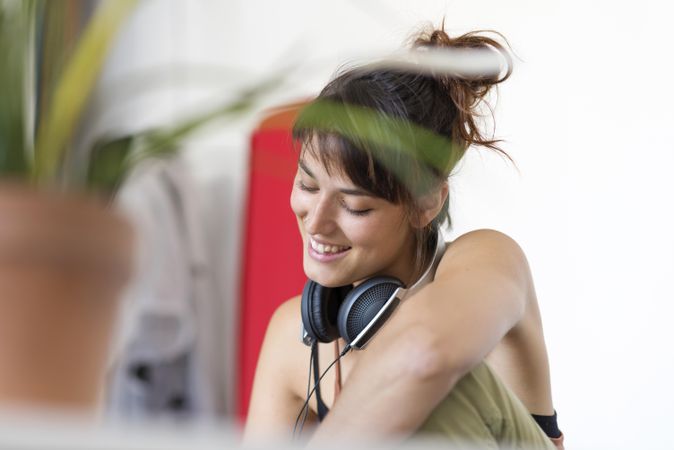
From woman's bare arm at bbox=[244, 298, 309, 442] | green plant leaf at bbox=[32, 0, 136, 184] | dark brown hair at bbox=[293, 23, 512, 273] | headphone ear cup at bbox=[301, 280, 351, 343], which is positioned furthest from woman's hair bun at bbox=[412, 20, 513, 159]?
green plant leaf at bbox=[32, 0, 136, 184]

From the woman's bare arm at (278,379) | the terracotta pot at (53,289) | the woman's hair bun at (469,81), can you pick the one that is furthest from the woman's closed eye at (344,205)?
the terracotta pot at (53,289)

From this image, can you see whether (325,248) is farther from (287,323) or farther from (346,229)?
(287,323)

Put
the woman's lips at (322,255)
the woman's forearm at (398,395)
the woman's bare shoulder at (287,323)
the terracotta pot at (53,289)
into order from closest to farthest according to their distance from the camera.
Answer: the terracotta pot at (53,289)
the woman's forearm at (398,395)
the woman's lips at (322,255)
the woman's bare shoulder at (287,323)

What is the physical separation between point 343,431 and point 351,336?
0.44ft

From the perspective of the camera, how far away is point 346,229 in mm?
827

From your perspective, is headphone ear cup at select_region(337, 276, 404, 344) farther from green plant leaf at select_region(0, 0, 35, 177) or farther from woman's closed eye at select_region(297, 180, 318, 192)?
green plant leaf at select_region(0, 0, 35, 177)

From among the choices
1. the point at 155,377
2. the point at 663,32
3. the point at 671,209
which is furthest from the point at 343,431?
the point at 155,377

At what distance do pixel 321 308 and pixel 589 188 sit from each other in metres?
0.29

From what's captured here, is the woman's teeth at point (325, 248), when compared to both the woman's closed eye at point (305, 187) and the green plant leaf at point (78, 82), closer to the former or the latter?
the woman's closed eye at point (305, 187)

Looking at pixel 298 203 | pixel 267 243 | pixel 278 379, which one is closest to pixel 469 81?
pixel 298 203

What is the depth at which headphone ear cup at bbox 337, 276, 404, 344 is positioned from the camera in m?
0.86

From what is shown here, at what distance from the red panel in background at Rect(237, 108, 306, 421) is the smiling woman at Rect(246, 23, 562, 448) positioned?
0.24 feet

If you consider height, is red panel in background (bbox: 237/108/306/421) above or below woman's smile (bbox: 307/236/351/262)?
below

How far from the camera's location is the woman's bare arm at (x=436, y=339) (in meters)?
0.77
